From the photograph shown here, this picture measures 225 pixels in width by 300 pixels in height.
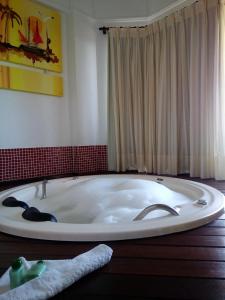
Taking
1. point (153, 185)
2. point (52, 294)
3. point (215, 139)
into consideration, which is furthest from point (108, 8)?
point (52, 294)

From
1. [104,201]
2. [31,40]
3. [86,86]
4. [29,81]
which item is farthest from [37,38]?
[104,201]

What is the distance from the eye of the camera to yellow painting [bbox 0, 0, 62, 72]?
98.9 inches

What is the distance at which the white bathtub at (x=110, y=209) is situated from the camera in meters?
1.05

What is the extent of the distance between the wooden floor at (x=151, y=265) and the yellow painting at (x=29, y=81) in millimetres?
1830

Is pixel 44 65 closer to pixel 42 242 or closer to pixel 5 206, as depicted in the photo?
pixel 5 206

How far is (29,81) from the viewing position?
8.83 feet

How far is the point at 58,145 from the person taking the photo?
298 centimetres

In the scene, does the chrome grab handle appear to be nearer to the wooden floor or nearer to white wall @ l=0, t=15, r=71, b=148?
the wooden floor

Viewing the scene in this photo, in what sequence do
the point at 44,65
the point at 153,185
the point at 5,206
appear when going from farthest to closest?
the point at 44,65
the point at 153,185
the point at 5,206

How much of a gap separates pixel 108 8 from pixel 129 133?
1.52 m

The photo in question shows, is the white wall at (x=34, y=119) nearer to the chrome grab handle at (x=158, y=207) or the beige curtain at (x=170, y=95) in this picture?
the beige curtain at (x=170, y=95)

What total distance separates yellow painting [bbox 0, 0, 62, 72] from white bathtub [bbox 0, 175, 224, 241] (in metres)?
1.33

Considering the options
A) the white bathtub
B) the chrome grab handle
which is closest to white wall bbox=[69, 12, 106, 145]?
the white bathtub

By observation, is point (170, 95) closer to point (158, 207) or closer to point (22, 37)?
point (22, 37)
